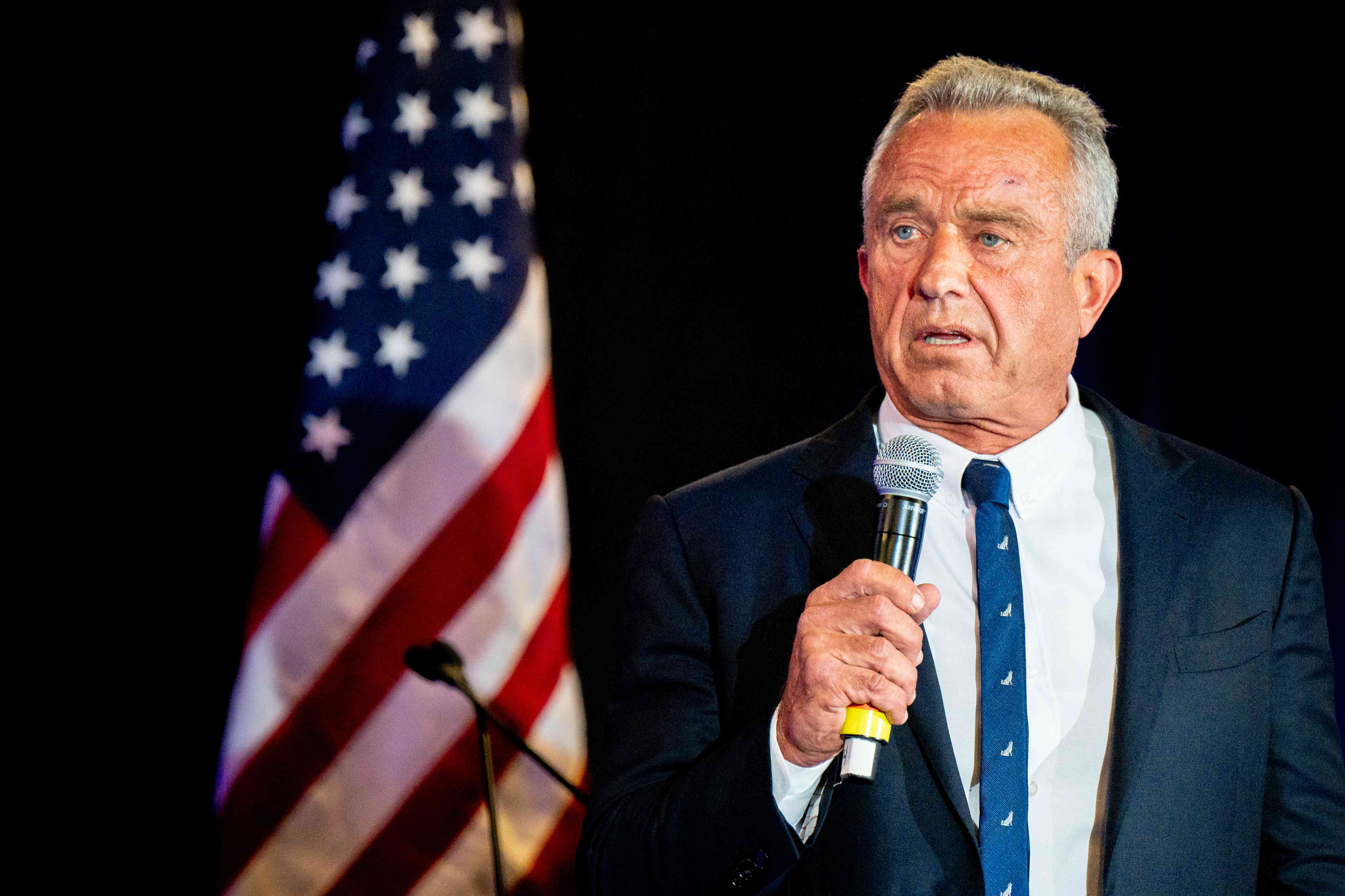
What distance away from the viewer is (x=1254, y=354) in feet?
8.46

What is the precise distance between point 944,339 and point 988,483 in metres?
0.25

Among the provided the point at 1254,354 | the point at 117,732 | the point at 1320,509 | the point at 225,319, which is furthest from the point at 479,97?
the point at 1320,509

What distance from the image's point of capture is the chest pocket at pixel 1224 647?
5.13 ft

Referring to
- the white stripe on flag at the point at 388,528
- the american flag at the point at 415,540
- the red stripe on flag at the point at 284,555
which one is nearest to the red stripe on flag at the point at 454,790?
the american flag at the point at 415,540

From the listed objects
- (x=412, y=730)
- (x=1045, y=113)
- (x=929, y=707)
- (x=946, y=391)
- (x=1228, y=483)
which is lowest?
(x=412, y=730)

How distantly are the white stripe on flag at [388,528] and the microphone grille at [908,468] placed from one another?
1.56 m

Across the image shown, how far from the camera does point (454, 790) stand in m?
2.61

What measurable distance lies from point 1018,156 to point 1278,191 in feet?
3.95

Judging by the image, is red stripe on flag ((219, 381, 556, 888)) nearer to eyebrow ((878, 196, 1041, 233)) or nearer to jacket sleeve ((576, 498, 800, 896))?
jacket sleeve ((576, 498, 800, 896))

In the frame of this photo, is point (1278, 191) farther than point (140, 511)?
No

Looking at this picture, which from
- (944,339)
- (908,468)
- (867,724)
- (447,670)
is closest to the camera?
(867,724)

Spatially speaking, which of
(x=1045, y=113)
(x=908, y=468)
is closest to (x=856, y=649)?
(x=908, y=468)

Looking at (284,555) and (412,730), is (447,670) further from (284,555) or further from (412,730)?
(284,555)

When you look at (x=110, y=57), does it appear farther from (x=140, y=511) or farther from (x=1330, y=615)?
(x=1330, y=615)
